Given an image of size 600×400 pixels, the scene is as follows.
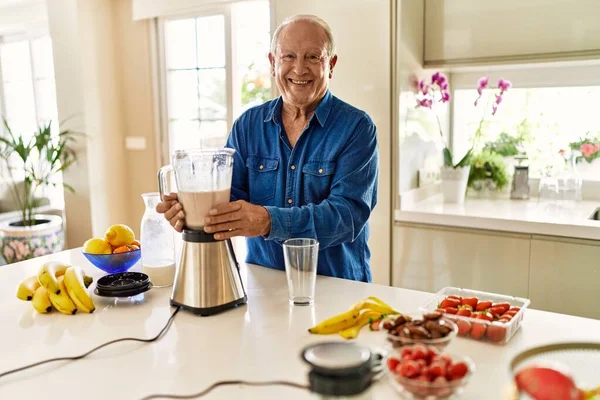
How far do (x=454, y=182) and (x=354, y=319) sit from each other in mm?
1719

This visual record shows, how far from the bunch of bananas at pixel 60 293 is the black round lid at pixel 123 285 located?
0.14 ft

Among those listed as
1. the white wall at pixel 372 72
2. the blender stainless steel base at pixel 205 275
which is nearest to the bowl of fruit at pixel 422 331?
the blender stainless steel base at pixel 205 275

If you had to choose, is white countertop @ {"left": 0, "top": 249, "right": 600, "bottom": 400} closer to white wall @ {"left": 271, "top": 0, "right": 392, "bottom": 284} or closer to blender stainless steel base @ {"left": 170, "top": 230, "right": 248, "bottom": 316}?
blender stainless steel base @ {"left": 170, "top": 230, "right": 248, "bottom": 316}

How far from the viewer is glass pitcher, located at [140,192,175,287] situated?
1.52 m

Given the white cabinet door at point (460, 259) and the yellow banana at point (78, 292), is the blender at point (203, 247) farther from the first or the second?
the white cabinet door at point (460, 259)

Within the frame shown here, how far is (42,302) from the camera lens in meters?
1.36

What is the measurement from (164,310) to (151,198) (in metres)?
0.32

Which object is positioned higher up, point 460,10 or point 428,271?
point 460,10

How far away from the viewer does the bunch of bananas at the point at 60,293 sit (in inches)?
53.4

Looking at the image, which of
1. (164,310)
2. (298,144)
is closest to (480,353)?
(164,310)

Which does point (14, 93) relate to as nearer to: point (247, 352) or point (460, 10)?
point (460, 10)

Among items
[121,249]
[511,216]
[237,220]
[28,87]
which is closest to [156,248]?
[121,249]

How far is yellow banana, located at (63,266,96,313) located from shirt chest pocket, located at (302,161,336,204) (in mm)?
673

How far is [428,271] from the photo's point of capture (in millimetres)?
2568
